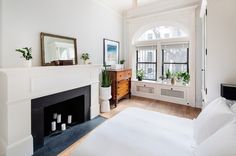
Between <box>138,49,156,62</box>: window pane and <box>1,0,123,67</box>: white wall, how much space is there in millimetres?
1371

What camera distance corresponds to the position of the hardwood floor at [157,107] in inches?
136

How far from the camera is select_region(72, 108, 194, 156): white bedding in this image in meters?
1.07

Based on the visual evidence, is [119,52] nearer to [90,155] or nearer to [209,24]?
[209,24]

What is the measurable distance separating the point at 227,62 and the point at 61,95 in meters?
2.79

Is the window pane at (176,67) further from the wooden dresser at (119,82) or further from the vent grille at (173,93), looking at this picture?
the wooden dresser at (119,82)

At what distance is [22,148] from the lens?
1887 millimetres

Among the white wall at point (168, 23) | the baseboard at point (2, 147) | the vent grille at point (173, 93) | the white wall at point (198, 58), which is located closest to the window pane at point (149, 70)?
the white wall at point (168, 23)

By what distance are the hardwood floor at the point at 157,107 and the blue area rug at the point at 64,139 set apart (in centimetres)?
69

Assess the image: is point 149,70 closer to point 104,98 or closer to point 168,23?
point 168,23

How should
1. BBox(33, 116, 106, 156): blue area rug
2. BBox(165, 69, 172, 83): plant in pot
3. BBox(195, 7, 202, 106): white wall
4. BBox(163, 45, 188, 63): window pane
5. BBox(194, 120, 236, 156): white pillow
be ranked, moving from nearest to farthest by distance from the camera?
BBox(194, 120, 236, 156): white pillow, BBox(33, 116, 106, 156): blue area rug, BBox(195, 7, 202, 106): white wall, BBox(163, 45, 188, 63): window pane, BBox(165, 69, 172, 83): plant in pot

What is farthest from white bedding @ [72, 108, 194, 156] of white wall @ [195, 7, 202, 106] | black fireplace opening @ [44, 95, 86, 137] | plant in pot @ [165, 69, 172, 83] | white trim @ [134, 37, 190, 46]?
white trim @ [134, 37, 190, 46]

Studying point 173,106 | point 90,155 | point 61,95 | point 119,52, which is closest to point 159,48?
point 119,52

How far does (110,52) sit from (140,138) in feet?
11.5

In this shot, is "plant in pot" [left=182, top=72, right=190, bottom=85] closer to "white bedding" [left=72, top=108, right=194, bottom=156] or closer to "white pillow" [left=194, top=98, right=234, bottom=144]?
"white bedding" [left=72, top=108, right=194, bottom=156]
